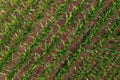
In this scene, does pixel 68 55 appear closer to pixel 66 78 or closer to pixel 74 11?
pixel 66 78

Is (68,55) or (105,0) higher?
(105,0)

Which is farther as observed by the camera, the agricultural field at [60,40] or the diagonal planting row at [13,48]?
the diagonal planting row at [13,48]

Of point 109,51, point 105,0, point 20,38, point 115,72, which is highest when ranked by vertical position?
point 105,0

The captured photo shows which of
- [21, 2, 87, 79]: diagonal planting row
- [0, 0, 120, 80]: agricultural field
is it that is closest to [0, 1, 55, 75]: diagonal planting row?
[0, 0, 120, 80]: agricultural field

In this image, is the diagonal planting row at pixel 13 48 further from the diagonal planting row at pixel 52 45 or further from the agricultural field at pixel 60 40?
the diagonal planting row at pixel 52 45

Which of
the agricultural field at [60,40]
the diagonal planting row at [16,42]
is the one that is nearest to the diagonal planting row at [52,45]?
the agricultural field at [60,40]

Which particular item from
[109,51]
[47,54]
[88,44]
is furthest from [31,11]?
[109,51]

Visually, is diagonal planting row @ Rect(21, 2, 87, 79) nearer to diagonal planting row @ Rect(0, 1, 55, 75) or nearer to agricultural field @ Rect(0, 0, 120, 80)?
agricultural field @ Rect(0, 0, 120, 80)
